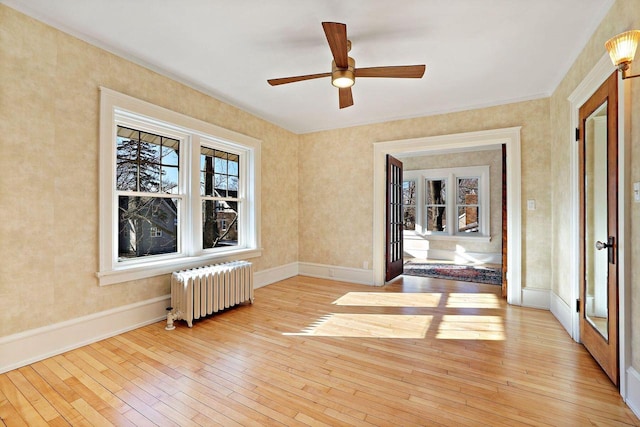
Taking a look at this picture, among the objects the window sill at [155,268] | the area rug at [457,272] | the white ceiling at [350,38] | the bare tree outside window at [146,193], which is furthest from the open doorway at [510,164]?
the bare tree outside window at [146,193]

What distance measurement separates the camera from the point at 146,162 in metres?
3.27

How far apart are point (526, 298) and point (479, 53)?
3047mm

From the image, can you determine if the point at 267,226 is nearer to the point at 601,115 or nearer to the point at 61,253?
the point at 61,253

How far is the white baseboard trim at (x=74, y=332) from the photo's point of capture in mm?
2242

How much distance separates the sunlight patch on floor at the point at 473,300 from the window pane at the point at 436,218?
3.73 m

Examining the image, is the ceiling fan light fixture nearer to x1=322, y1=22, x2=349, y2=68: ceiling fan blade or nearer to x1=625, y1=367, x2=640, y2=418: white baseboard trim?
x1=322, y1=22, x2=349, y2=68: ceiling fan blade

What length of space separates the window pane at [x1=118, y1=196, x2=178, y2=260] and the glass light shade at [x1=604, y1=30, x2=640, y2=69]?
4021 millimetres

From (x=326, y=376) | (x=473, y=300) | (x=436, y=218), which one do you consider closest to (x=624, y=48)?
(x=326, y=376)

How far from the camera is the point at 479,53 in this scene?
9.29ft

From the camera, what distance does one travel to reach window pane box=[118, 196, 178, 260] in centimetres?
307

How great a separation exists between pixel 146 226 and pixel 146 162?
0.72 m

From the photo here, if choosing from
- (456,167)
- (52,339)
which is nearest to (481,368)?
(52,339)

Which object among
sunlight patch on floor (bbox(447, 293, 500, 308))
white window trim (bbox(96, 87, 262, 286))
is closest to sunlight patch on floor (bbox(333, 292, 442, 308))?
sunlight patch on floor (bbox(447, 293, 500, 308))

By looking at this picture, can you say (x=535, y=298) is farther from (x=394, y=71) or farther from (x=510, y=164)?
(x=394, y=71)
